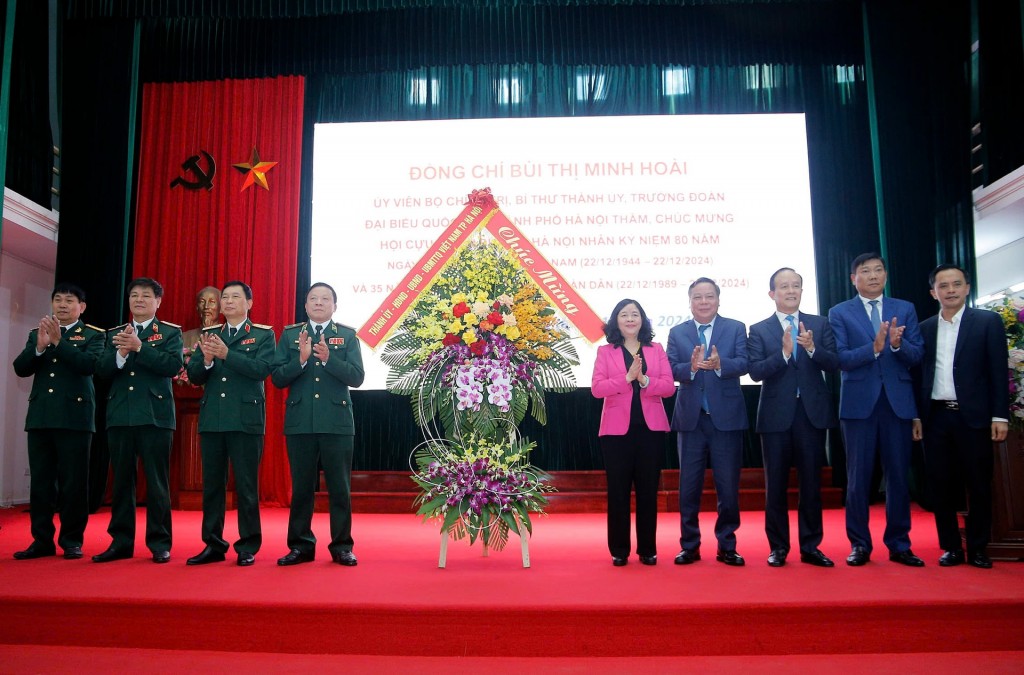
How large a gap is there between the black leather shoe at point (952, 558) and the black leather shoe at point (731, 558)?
831mm

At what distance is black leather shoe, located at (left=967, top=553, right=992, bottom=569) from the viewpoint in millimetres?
3127

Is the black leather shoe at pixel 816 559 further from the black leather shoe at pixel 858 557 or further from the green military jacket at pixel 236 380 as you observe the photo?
the green military jacket at pixel 236 380

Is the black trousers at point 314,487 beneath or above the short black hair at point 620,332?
beneath

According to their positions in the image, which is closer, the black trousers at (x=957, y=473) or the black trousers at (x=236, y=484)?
the black trousers at (x=957, y=473)

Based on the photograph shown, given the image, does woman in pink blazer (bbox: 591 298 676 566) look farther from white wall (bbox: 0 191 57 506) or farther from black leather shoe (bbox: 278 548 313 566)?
white wall (bbox: 0 191 57 506)

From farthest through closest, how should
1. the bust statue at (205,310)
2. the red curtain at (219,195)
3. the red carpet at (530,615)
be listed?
the red curtain at (219,195)
the bust statue at (205,310)
the red carpet at (530,615)

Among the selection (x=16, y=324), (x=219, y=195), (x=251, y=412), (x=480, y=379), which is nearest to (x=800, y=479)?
(x=480, y=379)

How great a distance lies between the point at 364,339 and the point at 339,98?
7.70ft

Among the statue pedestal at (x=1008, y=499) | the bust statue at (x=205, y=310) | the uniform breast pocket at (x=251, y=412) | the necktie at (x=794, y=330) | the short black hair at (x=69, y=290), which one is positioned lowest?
the statue pedestal at (x=1008, y=499)

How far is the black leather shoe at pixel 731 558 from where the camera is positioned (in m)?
3.23

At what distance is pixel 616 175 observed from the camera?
6230 millimetres

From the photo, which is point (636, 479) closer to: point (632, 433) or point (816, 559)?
point (632, 433)

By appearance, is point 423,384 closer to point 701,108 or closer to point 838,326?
point 838,326

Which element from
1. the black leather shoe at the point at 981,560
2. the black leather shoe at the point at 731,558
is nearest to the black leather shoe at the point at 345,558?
the black leather shoe at the point at 731,558
